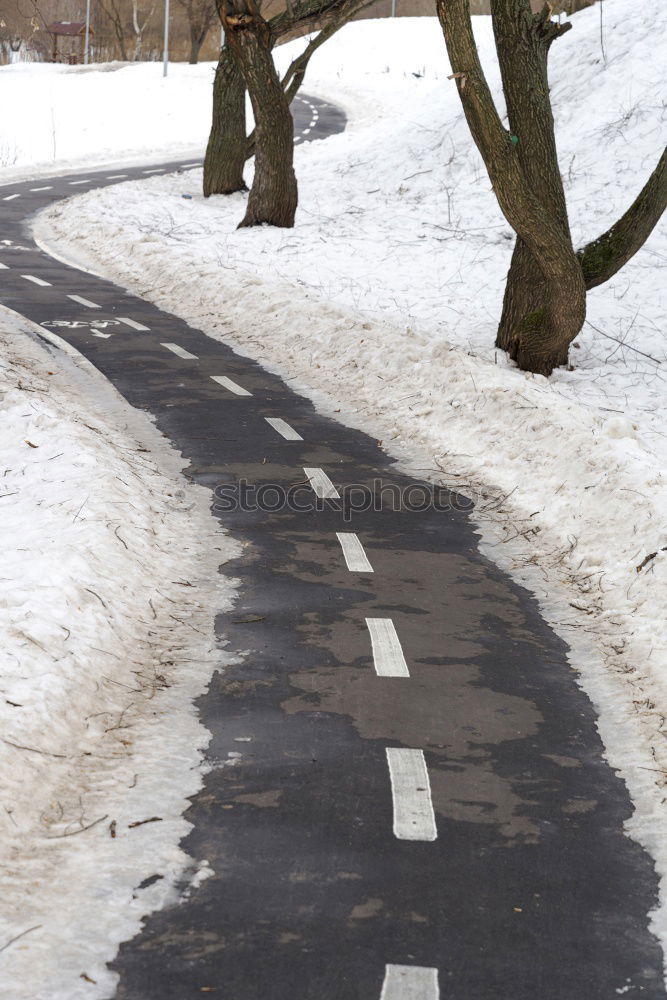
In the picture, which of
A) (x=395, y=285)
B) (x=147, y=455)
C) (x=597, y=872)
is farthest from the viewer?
(x=395, y=285)

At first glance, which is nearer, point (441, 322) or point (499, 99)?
point (441, 322)

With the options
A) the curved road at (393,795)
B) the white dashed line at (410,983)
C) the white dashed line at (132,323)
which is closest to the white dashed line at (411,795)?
the curved road at (393,795)

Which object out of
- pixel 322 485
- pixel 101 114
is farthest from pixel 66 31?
pixel 322 485

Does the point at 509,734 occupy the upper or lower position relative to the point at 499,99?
lower

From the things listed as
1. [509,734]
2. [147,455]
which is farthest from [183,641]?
[147,455]

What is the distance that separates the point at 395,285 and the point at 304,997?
52.8 ft

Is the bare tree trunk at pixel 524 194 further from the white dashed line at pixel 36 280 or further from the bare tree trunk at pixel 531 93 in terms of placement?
the white dashed line at pixel 36 280

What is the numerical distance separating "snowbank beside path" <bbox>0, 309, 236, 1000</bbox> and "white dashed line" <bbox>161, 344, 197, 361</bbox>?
443 centimetres

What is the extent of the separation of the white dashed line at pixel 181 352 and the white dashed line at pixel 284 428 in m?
2.77

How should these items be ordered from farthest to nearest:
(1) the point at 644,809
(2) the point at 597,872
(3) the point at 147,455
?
(3) the point at 147,455
(1) the point at 644,809
(2) the point at 597,872

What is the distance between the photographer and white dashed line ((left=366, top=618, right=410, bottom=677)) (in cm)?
574

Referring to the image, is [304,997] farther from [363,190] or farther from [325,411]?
[363,190]

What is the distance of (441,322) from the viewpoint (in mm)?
16125
